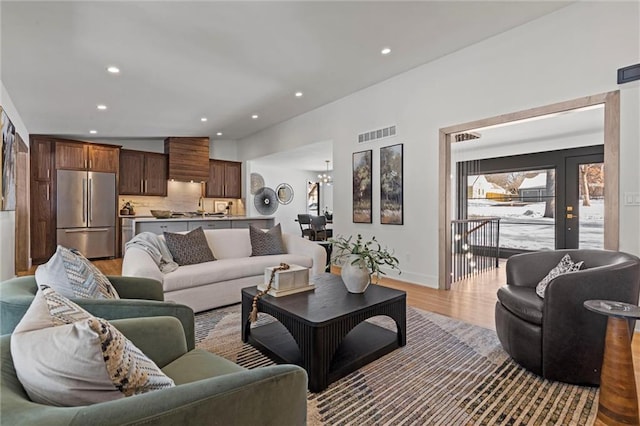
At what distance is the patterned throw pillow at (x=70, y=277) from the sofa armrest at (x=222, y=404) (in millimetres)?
1113

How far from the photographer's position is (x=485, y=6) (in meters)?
2.96

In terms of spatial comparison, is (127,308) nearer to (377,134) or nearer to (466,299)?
(466,299)

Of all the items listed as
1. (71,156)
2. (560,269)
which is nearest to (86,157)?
(71,156)

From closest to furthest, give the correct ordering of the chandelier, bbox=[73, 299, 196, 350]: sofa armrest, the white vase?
bbox=[73, 299, 196, 350]: sofa armrest, the white vase, the chandelier

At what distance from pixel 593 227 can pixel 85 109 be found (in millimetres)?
8926

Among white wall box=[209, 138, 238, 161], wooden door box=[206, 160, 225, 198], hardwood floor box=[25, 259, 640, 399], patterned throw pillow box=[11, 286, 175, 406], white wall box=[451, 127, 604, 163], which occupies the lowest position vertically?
hardwood floor box=[25, 259, 640, 399]

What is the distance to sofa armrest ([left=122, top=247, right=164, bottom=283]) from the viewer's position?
269cm

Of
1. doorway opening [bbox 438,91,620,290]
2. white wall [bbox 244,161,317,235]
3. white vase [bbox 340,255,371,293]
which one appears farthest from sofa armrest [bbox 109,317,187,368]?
white wall [bbox 244,161,317,235]

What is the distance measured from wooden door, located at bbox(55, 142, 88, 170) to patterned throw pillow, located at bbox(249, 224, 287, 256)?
4.57 m

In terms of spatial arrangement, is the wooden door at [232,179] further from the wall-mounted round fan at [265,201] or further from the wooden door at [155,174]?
the wooden door at [155,174]

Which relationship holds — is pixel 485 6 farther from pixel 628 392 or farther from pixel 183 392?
pixel 183 392

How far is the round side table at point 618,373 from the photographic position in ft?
4.95

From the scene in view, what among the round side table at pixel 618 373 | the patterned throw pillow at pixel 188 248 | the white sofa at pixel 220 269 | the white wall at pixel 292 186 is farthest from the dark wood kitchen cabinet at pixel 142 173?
the round side table at pixel 618 373

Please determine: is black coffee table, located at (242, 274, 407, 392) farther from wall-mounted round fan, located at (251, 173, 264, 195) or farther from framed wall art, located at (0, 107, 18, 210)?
wall-mounted round fan, located at (251, 173, 264, 195)
